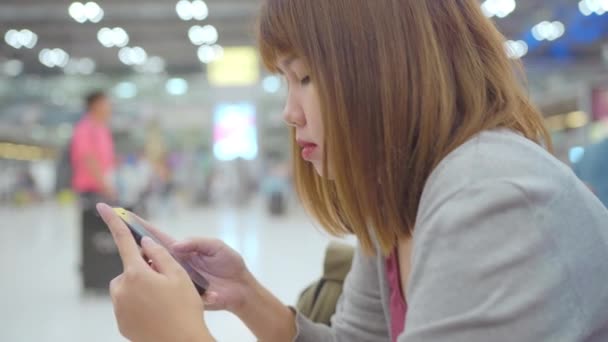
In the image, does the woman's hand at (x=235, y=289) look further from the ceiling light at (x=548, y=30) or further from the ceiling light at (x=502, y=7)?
the ceiling light at (x=548, y=30)

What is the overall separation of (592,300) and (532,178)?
0.16 meters

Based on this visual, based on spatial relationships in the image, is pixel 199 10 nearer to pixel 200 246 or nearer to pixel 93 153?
pixel 93 153

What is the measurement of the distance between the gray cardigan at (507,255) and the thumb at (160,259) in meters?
0.32

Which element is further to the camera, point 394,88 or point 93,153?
point 93,153

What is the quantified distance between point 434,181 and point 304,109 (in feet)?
0.76

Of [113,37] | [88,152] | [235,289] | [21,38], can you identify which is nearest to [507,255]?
[235,289]

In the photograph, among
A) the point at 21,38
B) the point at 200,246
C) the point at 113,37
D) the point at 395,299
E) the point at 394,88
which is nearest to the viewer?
the point at 394,88

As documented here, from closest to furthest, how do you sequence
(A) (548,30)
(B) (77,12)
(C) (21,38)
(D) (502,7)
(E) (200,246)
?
1. (E) (200,246)
2. (D) (502,7)
3. (B) (77,12)
4. (A) (548,30)
5. (C) (21,38)

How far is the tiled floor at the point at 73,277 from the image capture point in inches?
127

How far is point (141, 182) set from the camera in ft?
41.9

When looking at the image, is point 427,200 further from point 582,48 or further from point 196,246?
point 582,48

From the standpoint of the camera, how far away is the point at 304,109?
2.91 ft

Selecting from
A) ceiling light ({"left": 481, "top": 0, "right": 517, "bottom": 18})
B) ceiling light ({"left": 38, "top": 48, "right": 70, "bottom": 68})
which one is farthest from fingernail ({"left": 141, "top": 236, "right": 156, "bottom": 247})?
ceiling light ({"left": 38, "top": 48, "right": 70, "bottom": 68})

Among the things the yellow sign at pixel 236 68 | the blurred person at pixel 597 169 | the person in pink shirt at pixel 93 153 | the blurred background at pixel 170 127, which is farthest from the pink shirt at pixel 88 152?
the yellow sign at pixel 236 68
